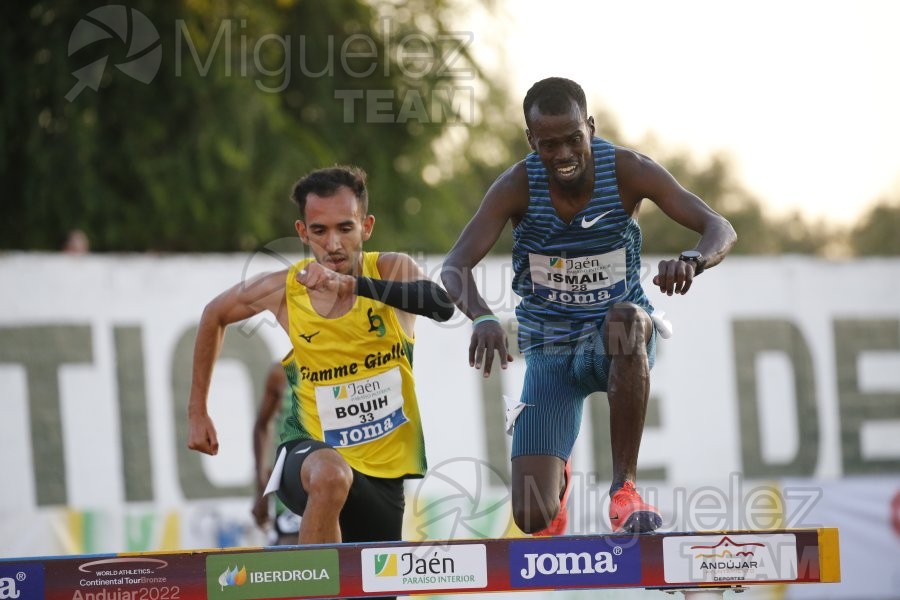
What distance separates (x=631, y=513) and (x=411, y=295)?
4.11ft

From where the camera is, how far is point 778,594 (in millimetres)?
10281

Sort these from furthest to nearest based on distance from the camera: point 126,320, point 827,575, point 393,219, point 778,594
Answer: point 393,219, point 778,594, point 126,320, point 827,575

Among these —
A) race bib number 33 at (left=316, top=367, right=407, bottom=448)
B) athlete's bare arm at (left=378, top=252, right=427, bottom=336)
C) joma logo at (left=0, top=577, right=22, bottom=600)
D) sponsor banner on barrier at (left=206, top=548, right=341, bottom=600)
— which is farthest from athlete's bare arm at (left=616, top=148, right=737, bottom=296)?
joma logo at (left=0, top=577, right=22, bottom=600)

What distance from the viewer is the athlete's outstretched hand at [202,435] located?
16.4 ft

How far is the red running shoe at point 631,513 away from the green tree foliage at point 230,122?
27.5ft

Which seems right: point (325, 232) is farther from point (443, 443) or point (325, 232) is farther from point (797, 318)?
point (797, 318)

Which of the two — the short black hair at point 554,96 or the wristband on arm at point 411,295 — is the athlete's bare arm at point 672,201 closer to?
the short black hair at point 554,96

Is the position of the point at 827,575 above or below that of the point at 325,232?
below

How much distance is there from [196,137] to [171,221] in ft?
3.12

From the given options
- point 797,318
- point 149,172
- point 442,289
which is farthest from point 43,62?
point 442,289

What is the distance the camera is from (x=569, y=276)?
195 inches

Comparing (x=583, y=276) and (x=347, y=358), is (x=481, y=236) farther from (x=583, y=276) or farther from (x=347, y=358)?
(x=347, y=358)

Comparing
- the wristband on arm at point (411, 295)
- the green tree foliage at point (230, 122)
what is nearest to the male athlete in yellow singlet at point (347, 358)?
the wristband on arm at point (411, 295)

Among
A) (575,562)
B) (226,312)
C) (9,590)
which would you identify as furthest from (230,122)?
(575,562)
